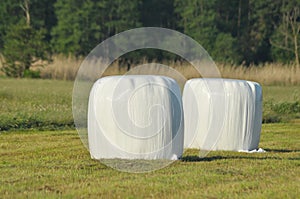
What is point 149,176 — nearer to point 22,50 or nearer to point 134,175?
point 134,175

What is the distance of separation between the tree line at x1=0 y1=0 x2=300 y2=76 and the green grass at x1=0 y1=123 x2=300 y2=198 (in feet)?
116

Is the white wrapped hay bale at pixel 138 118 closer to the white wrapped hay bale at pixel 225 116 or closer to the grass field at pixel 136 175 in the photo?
the grass field at pixel 136 175

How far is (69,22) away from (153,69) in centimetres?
2735

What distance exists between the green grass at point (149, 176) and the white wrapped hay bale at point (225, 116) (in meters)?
0.49

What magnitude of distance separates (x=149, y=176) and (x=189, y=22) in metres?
44.5

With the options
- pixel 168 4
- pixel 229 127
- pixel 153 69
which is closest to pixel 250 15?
pixel 168 4

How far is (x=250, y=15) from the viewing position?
5591 centimetres

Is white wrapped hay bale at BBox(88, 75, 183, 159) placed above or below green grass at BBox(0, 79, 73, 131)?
above

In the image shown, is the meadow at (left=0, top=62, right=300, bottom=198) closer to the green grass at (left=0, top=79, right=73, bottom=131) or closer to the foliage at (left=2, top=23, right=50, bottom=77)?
the green grass at (left=0, top=79, right=73, bottom=131)

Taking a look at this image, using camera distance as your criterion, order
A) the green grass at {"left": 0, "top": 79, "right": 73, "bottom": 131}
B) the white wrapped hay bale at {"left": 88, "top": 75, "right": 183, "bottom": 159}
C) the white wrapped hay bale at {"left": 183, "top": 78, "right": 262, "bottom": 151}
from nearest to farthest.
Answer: the white wrapped hay bale at {"left": 88, "top": 75, "right": 183, "bottom": 159}
the white wrapped hay bale at {"left": 183, "top": 78, "right": 262, "bottom": 151}
the green grass at {"left": 0, "top": 79, "right": 73, "bottom": 131}

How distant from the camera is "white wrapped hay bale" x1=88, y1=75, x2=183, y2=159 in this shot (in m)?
10.4

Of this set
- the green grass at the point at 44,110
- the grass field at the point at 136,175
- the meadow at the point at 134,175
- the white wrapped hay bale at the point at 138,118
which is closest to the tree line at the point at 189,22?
the green grass at the point at 44,110

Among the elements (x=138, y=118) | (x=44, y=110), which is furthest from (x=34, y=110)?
(x=138, y=118)

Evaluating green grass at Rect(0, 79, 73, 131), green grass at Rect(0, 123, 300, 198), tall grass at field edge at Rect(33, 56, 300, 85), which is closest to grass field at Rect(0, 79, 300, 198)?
green grass at Rect(0, 123, 300, 198)
